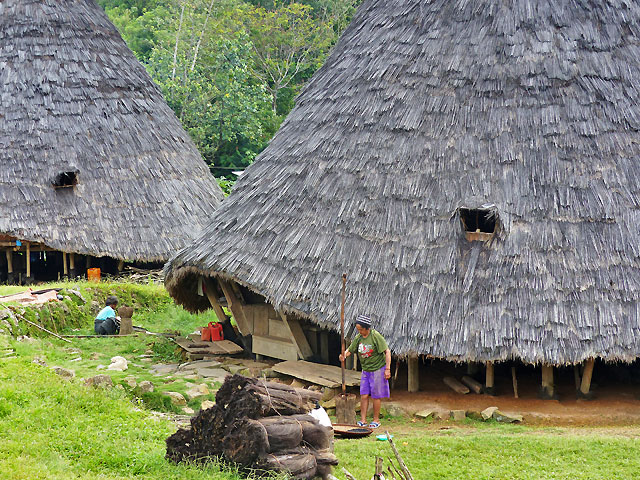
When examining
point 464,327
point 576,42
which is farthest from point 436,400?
point 576,42

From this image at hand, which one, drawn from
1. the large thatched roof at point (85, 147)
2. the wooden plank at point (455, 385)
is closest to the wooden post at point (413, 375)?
the wooden plank at point (455, 385)

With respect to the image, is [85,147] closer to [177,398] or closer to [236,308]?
[236,308]

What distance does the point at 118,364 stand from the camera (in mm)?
13391

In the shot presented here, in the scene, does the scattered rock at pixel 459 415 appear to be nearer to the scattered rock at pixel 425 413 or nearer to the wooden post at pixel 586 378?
the scattered rock at pixel 425 413

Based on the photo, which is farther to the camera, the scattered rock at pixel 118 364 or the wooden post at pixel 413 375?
the scattered rock at pixel 118 364

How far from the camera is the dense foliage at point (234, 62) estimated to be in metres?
30.8

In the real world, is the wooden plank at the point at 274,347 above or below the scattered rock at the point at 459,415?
above

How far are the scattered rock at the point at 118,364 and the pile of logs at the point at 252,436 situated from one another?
518 centimetres

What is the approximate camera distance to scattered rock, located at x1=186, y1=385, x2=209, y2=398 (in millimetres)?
11938

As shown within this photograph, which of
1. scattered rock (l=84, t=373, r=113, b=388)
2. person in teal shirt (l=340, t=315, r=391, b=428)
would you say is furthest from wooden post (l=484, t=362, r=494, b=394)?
scattered rock (l=84, t=373, r=113, b=388)

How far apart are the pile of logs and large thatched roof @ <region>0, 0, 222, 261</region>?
40.5ft

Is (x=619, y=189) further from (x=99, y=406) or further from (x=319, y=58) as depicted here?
(x=319, y=58)

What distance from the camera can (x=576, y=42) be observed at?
13.3 metres

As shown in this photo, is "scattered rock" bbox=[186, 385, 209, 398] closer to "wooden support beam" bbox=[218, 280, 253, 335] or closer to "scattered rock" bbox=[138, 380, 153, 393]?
"scattered rock" bbox=[138, 380, 153, 393]
